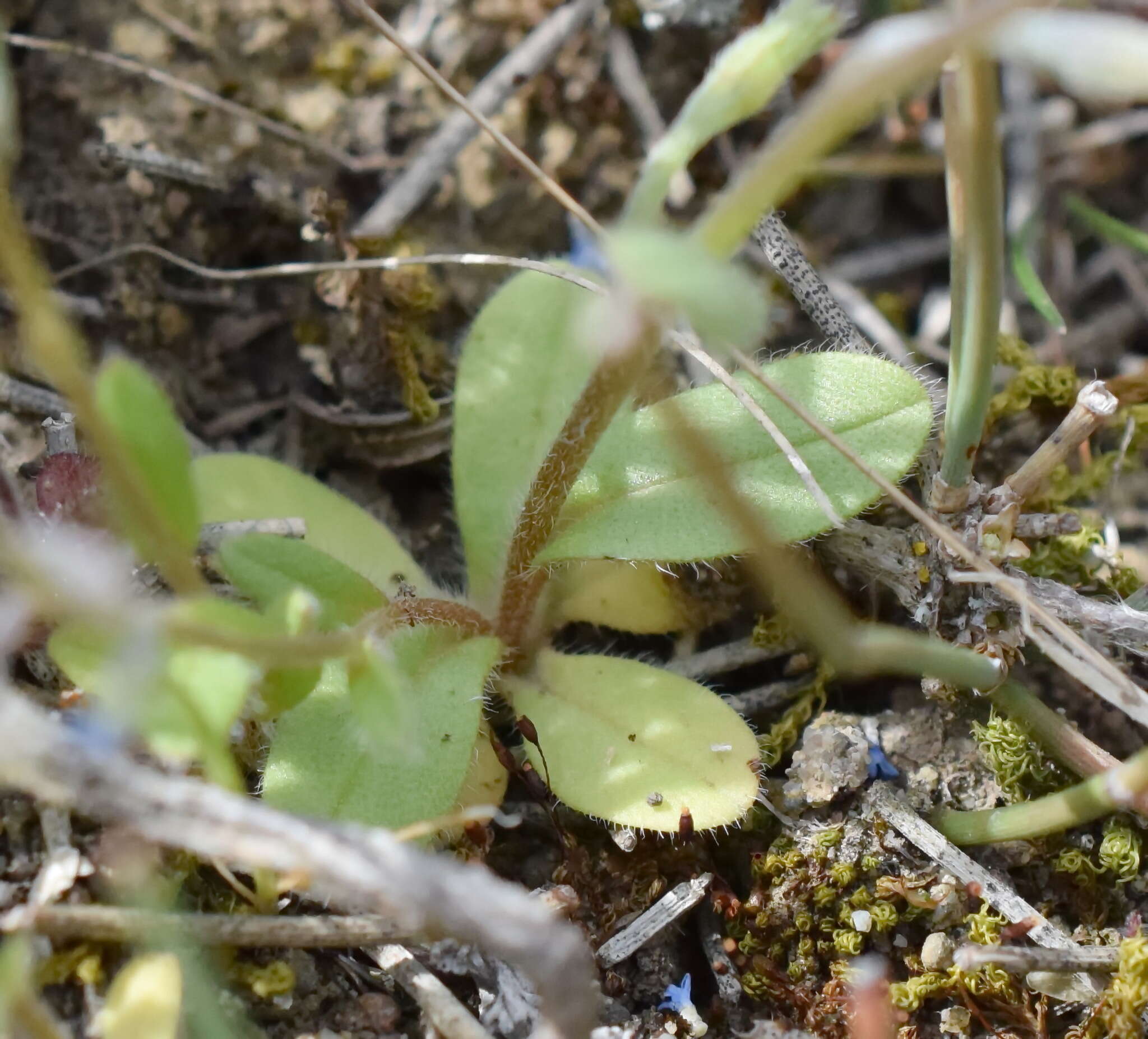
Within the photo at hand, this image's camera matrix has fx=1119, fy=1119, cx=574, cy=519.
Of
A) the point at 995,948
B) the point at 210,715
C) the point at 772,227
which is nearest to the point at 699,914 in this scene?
the point at 995,948

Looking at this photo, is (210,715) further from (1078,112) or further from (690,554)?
(1078,112)

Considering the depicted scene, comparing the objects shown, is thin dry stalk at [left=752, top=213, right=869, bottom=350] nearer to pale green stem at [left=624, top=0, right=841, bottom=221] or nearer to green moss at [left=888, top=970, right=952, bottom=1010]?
pale green stem at [left=624, top=0, right=841, bottom=221]

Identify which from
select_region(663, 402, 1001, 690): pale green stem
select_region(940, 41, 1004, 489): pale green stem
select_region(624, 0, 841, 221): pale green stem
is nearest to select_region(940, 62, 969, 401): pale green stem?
select_region(940, 41, 1004, 489): pale green stem

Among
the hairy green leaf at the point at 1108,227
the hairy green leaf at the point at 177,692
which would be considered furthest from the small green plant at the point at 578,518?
the hairy green leaf at the point at 1108,227

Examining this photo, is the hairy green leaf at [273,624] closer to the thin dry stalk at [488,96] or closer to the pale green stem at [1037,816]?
the pale green stem at [1037,816]

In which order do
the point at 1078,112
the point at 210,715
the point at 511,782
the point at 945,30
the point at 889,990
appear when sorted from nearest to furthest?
the point at 945,30 → the point at 210,715 → the point at 889,990 → the point at 511,782 → the point at 1078,112
